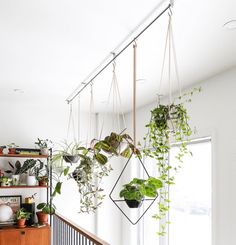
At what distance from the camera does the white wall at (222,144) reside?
3.32 metres

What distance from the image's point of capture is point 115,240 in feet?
19.3

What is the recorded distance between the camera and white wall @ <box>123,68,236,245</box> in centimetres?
332

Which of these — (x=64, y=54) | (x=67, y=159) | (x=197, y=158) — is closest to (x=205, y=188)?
(x=197, y=158)

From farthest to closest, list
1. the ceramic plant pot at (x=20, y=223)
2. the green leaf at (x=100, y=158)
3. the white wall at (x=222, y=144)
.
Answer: the ceramic plant pot at (x=20, y=223) < the white wall at (x=222, y=144) < the green leaf at (x=100, y=158)

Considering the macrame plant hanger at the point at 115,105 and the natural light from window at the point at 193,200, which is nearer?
the natural light from window at the point at 193,200

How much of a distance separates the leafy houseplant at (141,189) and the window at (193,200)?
1889 millimetres

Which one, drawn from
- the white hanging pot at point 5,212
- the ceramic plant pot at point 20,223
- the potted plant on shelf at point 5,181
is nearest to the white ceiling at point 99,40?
the potted plant on shelf at point 5,181

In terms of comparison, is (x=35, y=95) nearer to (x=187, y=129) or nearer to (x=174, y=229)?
(x=174, y=229)

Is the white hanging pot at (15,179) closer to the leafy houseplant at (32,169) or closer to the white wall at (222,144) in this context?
the leafy houseplant at (32,169)

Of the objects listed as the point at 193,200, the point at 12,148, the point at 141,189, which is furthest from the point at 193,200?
the point at 12,148

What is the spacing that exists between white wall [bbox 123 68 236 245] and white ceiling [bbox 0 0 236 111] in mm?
188

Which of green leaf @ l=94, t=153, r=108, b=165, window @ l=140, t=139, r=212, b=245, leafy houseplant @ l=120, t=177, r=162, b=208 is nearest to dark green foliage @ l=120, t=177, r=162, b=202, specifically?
leafy houseplant @ l=120, t=177, r=162, b=208

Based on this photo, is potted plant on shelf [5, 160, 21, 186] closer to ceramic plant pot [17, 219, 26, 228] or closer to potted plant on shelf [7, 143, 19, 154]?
potted plant on shelf [7, 143, 19, 154]

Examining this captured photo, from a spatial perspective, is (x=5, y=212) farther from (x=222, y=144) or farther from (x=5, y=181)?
(x=222, y=144)
